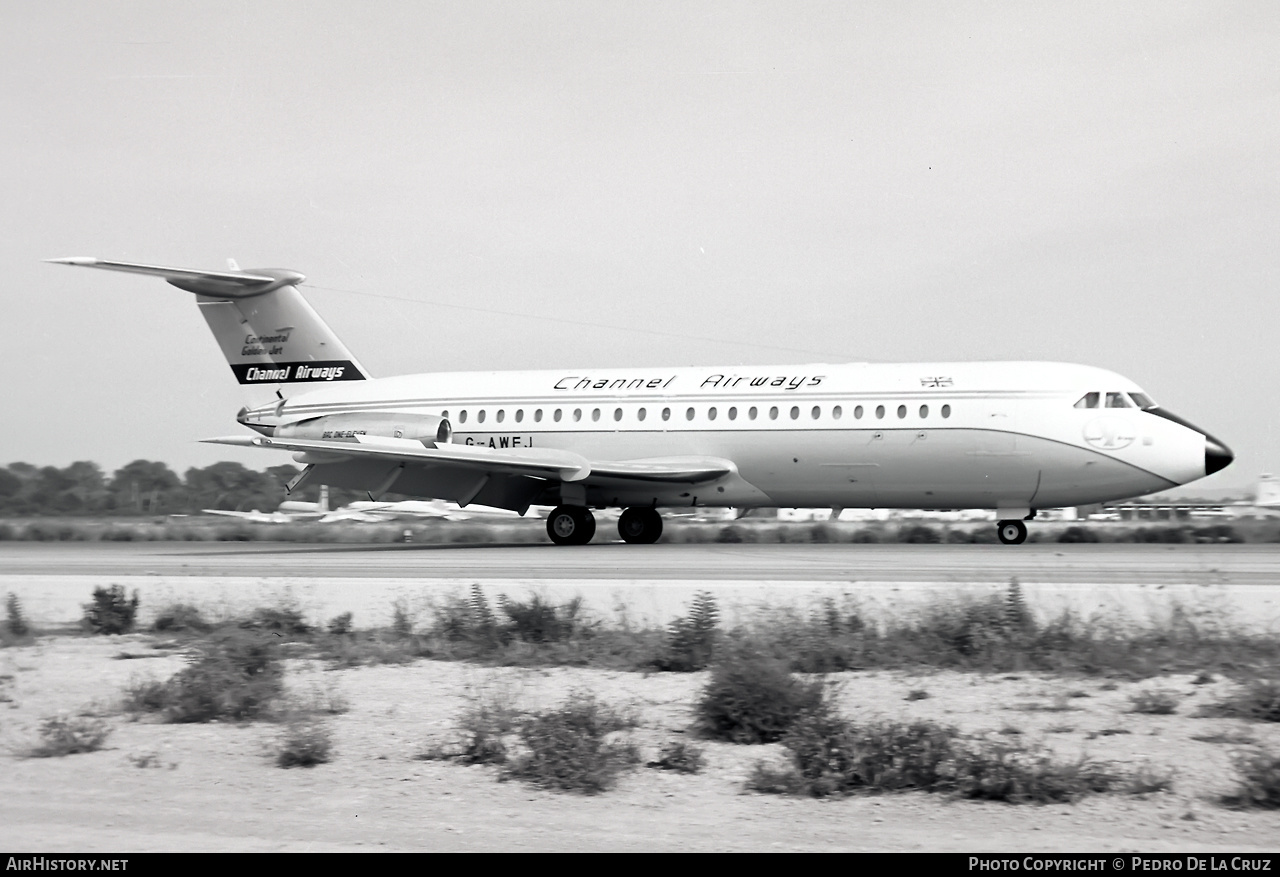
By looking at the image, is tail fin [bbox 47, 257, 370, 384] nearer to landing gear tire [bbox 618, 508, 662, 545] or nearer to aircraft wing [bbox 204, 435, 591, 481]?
aircraft wing [bbox 204, 435, 591, 481]

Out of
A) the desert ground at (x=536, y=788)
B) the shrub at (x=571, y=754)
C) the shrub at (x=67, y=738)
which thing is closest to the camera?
the desert ground at (x=536, y=788)

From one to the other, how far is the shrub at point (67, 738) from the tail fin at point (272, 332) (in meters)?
24.0

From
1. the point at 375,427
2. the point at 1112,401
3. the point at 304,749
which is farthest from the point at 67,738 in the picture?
the point at 375,427

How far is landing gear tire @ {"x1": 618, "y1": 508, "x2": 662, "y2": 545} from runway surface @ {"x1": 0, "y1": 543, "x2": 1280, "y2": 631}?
2.86 metres

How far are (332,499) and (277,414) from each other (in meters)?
31.8

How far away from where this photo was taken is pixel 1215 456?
24031 millimetres

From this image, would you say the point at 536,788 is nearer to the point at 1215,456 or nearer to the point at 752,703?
the point at 752,703

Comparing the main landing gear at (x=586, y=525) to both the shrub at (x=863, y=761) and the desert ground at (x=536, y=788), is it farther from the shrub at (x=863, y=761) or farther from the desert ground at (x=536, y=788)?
the shrub at (x=863, y=761)

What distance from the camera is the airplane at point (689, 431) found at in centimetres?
2438

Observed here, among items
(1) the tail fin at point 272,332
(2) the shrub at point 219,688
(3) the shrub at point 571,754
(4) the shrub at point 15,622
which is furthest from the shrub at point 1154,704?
(1) the tail fin at point 272,332

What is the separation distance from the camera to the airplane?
960 inches
